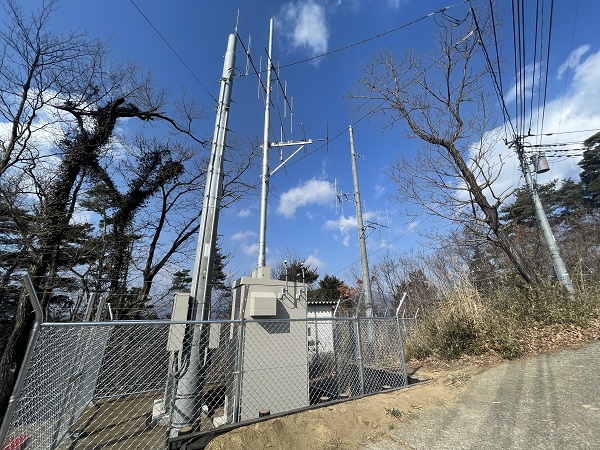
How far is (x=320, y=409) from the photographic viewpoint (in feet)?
12.5

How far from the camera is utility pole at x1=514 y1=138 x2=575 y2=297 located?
7.30 meters

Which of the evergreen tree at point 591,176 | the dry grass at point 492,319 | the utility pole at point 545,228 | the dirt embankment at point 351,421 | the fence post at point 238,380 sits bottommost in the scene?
the dirt embankment at point 351,421

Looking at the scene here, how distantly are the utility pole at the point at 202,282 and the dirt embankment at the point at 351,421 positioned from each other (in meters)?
1.03

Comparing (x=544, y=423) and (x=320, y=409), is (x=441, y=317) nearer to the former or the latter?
(x=544, y=423)

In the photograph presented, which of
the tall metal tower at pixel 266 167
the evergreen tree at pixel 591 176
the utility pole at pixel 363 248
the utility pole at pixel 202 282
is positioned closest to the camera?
the utility pole at pixel 202 282

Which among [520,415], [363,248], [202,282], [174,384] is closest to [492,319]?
[520,415]

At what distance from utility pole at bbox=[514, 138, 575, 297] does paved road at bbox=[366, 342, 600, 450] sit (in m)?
2.84

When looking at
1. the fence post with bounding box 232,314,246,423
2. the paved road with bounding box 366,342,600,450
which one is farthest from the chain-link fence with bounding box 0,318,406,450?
the paved road with bounding box 366,342,600,450

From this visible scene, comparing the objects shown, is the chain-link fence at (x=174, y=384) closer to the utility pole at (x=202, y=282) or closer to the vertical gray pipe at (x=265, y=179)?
the utility pole at (x=202, y=282)

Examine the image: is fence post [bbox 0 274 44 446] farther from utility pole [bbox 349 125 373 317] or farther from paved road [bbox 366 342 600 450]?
utility pole [bbox 349 125 373 317]

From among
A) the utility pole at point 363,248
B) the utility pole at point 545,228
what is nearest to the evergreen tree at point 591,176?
the utility pole at point 545,228

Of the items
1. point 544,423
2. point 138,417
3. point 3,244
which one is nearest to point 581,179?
point 544,423

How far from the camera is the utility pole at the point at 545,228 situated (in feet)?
24.0

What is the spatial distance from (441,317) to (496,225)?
12.8 ft
